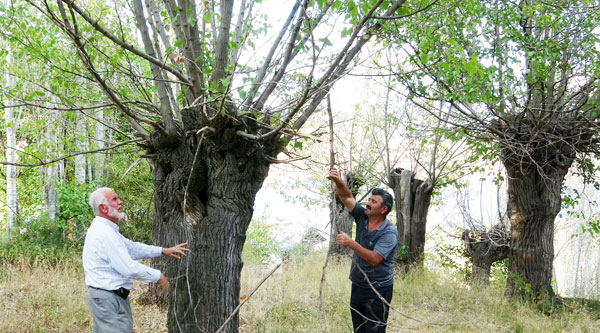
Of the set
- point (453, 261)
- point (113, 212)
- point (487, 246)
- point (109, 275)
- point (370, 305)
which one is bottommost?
point (453, 261)

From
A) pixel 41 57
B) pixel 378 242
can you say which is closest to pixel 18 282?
pixel 41 57

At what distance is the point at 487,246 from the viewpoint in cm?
1265

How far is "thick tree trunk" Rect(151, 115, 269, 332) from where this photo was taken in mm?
4406

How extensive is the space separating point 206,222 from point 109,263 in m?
0.91

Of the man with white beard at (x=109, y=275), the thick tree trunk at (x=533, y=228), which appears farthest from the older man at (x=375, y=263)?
the thick tree trunk at (x=533, y=228)

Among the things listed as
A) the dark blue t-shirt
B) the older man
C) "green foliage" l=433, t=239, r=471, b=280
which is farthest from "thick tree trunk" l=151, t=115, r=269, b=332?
"green foliage" l=433, t=239, r=471, b=280

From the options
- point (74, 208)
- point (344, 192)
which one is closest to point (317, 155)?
point (74, 208)

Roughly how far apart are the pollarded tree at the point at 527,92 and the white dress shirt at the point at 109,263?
349cm

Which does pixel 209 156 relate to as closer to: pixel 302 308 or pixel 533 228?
pixel 302 308

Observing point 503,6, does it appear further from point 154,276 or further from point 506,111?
point 154,276

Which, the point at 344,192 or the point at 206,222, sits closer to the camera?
the point at 206,222

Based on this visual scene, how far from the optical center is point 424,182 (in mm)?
11336

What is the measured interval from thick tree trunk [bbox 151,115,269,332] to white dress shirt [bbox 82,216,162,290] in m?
0.46

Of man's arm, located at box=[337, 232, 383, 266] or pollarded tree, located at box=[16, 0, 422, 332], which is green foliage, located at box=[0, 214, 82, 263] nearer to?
pollarded tree, located at box=[16, 0, 422, 332]
